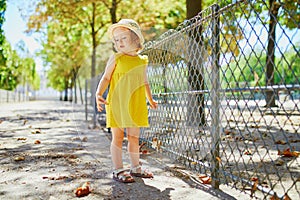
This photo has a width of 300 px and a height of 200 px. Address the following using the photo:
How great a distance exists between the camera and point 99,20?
15367 mm

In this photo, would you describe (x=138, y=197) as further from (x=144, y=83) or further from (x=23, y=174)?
(x=23, y=174)

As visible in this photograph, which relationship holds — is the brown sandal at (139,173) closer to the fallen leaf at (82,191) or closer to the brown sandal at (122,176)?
the brown sandal at (122,176)

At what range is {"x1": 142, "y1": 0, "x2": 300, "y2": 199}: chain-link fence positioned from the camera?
2.23m

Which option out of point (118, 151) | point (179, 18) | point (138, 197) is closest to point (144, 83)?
point (118, 151)

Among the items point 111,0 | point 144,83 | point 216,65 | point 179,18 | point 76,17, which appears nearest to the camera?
point 216,65

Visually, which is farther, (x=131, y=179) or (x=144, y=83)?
(x=144, y=83)

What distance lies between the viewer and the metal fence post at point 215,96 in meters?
2.78

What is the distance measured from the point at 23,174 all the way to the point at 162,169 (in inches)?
56.3

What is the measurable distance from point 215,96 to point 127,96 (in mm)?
842

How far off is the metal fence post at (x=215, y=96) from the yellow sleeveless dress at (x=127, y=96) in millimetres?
710

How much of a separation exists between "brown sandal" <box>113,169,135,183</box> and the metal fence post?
0.75m

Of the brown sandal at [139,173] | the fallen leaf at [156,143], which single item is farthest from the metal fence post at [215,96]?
the fallen leaf at [156,143]

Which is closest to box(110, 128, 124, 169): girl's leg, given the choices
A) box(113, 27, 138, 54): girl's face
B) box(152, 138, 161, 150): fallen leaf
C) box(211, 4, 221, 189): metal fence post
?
box(113, 27, 138, 54): girl's face

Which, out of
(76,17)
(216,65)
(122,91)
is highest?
(76,17)
